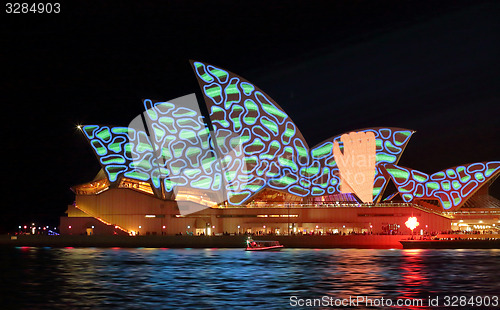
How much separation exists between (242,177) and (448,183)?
25921 mm

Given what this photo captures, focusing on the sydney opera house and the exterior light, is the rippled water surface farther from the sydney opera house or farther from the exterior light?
the exterior light

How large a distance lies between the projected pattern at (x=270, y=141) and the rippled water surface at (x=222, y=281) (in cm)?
2832

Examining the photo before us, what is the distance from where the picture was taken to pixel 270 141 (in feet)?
262

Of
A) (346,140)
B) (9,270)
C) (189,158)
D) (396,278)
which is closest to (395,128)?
(346,140)

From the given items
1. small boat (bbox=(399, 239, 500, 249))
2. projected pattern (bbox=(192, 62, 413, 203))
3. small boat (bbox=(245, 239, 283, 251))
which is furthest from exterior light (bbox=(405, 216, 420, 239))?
small boat (bbox=(245, 239, 283, 251))

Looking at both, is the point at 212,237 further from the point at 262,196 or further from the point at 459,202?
the point at 459,202

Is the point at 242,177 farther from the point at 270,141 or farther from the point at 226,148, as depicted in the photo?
the point at 270,141

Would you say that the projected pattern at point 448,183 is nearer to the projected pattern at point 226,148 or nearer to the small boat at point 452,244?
the projected pattern at point 226,148

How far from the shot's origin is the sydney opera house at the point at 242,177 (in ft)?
256

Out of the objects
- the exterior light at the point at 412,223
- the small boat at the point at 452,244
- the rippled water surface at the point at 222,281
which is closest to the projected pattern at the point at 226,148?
the exterior light at the point at 412,223

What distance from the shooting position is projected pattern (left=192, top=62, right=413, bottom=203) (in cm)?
7706

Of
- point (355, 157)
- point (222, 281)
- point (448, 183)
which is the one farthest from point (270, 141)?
point (222, 281)

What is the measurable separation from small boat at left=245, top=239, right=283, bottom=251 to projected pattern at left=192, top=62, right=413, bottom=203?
364 inches

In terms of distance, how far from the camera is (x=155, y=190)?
81.0 metres
